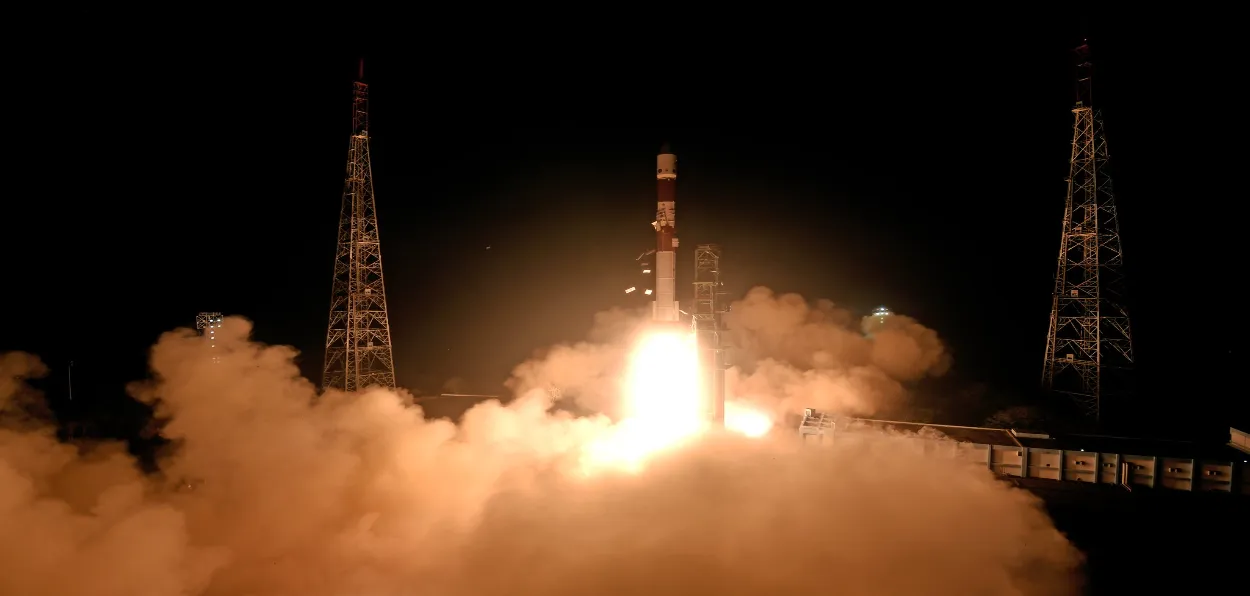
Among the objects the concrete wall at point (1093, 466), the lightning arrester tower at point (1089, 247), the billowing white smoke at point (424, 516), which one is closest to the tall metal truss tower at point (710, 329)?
the billowing white smoke at point (424, 516)

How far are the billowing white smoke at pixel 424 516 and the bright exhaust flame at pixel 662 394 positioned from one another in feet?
7.17

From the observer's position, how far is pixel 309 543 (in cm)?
1366

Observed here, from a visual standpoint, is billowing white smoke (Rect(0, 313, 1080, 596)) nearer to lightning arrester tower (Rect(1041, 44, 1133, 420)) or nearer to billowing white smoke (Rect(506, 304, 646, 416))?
billowing white smoke (Rect(506, 304, 646, 416))

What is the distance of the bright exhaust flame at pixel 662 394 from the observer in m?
18.8

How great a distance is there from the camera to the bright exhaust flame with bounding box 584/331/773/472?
61.8 ft

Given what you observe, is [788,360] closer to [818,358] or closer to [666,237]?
[818,358]

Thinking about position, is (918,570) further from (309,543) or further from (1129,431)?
(1129,431)

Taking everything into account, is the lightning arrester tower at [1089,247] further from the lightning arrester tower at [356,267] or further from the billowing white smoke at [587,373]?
the lightning arrester tower at [356,267]

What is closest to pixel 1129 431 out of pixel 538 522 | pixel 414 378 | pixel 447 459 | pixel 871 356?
pixel 871 356

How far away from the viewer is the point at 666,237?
1873cm

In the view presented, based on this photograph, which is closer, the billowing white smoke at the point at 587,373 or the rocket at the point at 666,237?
the rocket at the point at 666,237

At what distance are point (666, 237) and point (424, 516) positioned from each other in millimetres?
9768

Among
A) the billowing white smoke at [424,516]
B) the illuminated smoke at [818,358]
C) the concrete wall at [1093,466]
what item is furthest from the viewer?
the illuminated smoke at [818,358]

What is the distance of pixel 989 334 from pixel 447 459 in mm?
35730
